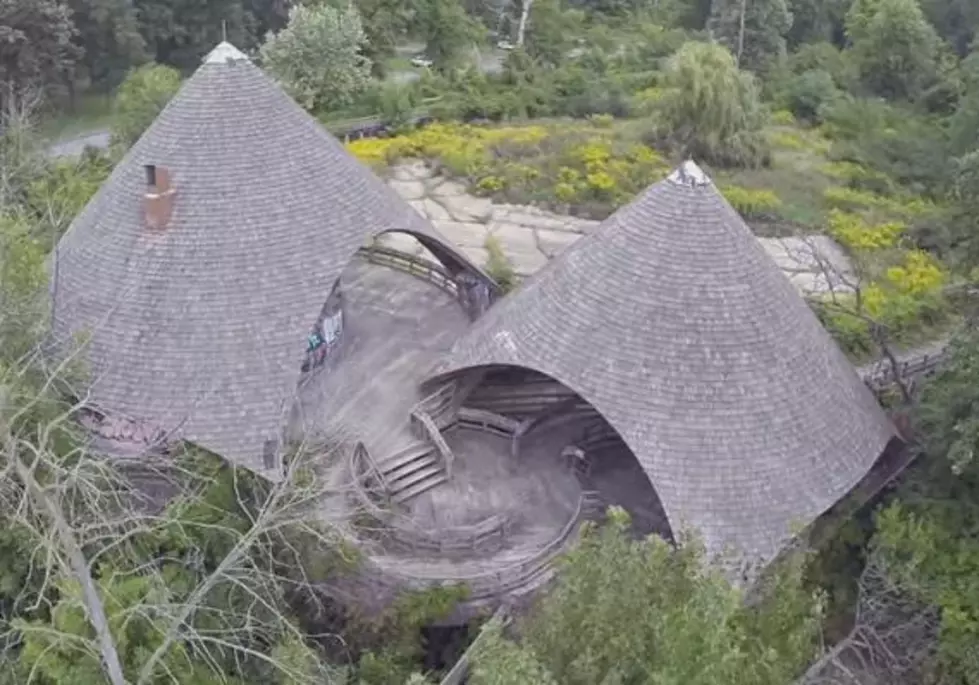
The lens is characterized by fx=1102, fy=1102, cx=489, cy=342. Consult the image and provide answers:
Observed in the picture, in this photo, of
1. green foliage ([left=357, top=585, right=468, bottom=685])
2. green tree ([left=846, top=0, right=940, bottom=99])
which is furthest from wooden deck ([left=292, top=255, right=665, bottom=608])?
green tree ([left=846, top=0, right=940, bottom=99])

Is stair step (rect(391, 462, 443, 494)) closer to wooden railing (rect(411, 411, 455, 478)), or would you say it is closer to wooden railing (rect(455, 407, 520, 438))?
wooden railing (rect(411, 411, 455, 478))

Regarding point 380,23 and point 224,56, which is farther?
point 380,23

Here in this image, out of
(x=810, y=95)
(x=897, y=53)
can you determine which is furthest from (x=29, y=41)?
(x=897, y=53)

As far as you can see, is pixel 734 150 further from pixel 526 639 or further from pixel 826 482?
pixel 526 639

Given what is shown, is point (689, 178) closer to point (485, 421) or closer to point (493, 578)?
point (485, 421)

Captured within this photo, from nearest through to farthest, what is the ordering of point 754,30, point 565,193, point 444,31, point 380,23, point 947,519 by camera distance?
point 947,519 → point 565,193 → point 380,23 → point 754,30 → point 444,31

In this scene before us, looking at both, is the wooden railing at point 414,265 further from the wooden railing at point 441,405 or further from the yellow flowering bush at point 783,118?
the yellow flowering bush at point 783,118
